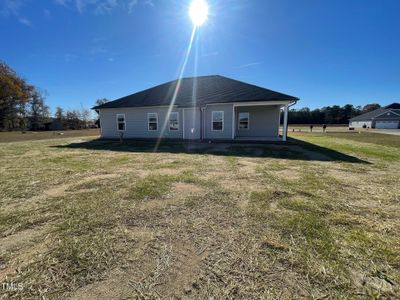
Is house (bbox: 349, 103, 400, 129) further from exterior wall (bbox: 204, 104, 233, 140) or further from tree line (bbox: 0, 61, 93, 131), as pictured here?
tree line (bbox: 0, 61, 93, 131)

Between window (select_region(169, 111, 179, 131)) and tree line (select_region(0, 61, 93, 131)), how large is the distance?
38.3 meters

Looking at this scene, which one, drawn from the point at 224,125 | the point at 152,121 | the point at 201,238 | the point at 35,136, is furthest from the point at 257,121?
the point at 35,136

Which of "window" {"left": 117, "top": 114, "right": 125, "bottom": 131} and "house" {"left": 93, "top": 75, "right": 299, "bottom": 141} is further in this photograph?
"window" {"left": 117, "top": 114, "right": 125, "bottom": 131}

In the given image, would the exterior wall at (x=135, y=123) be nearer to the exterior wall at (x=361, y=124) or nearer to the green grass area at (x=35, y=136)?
the green grass area at (x=35, y=136)

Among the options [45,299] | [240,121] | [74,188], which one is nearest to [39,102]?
[240,121]

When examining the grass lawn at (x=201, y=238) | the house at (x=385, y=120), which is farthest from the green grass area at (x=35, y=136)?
the house at (x=385, y=120)

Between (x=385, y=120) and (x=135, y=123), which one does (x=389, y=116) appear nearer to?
(x=385, y=120)

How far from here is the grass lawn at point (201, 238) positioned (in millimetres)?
1747

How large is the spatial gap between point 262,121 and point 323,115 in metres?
53.3

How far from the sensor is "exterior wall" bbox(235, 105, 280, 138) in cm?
1480

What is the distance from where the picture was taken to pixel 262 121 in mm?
15164

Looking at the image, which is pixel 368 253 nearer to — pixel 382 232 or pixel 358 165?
pixel 382 232

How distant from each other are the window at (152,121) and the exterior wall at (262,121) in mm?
5951

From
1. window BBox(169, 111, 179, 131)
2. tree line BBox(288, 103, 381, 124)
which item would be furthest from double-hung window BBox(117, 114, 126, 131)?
tree line BBox(288, 103, 381, 124)
